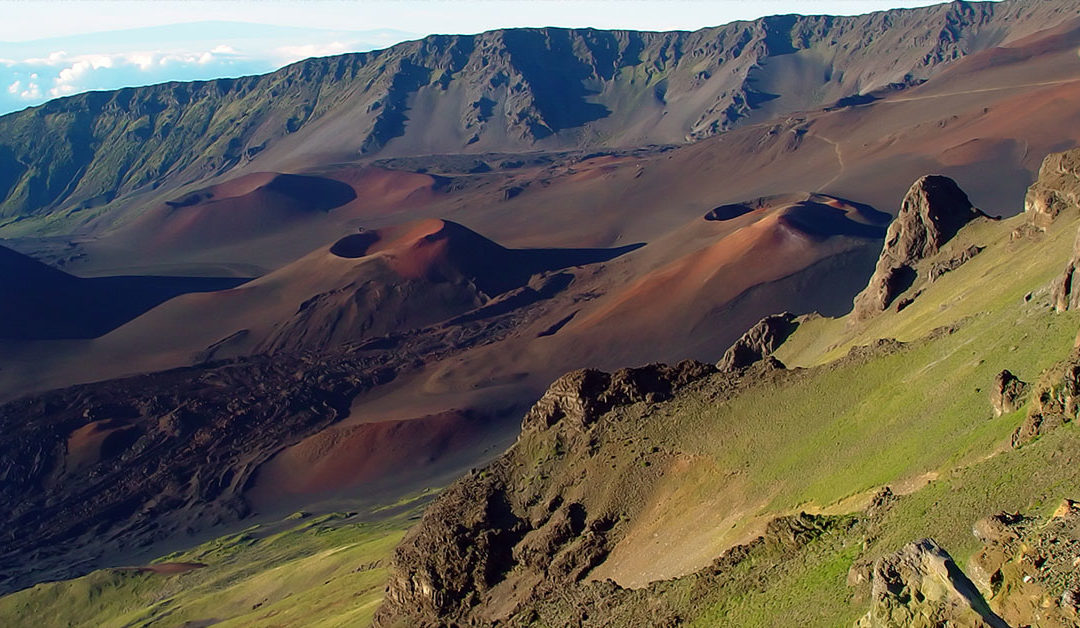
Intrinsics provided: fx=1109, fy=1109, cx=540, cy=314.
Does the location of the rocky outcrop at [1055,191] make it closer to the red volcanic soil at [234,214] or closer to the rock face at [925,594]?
the rock face at [925,594]

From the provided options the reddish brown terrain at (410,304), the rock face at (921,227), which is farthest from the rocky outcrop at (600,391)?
the reddish brown terrain at (410,304)

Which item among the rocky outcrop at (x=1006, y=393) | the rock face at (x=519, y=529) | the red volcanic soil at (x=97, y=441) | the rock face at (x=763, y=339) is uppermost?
the rocky outcrop at (x=1006, y=393)

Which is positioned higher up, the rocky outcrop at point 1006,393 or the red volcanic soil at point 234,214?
the rocky outcrop at point 1006,393

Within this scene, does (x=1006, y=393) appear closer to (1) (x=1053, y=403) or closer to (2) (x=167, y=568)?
(1) (x=1053, y=403)

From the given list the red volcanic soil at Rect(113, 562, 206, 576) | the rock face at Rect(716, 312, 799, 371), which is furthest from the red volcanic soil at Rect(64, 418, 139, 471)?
the rock face at Rect(716, 312, 799, 371)

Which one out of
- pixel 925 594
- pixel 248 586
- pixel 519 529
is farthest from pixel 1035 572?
pixel 248 586

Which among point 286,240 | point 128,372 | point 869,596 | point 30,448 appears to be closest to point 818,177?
point 286,240
